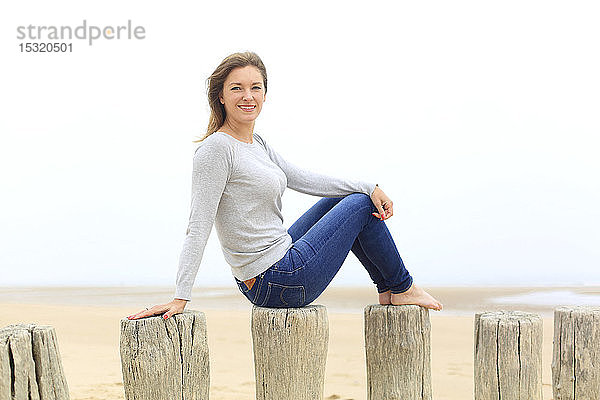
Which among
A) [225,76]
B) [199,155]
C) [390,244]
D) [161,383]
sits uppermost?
[225,76]

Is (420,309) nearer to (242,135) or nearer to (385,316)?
(385,316)

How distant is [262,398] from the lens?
9.43ft

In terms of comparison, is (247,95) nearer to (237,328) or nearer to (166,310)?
(166,310)

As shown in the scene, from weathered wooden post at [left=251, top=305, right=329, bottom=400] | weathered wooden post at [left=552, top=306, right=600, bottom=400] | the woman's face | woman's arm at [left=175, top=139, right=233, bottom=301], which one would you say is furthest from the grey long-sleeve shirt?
weathered wooden post at [left=552, top=306, right=600, bottom=400]

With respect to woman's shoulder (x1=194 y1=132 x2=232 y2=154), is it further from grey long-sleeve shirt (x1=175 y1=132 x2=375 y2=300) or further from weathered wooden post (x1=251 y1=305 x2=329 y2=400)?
weathered wooden post (x1=251 y1=305 x2=329 y2=400)

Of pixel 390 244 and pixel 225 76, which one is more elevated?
pixel 225 76

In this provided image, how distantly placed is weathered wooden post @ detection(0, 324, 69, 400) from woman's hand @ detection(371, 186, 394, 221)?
4.83 ft

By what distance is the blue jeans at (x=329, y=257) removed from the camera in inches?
113

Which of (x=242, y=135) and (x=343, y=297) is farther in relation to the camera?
(x=343, y=297)

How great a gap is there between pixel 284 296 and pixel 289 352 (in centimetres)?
24

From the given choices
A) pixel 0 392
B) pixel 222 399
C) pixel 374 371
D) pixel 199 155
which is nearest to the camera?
pixel 0 392

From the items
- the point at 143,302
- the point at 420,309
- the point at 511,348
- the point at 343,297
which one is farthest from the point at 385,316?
the point at 143,302

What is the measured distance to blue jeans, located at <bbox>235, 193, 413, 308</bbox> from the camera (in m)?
2.88

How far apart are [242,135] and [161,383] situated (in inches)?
43.8
